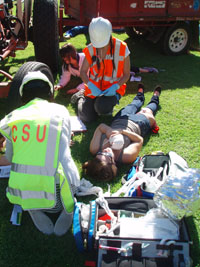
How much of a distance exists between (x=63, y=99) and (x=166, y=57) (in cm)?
293

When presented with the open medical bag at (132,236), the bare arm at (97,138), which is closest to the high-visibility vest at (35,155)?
the open medical bag at (132,236)

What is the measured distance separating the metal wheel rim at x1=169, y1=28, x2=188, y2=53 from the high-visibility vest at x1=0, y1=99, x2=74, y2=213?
189 inches

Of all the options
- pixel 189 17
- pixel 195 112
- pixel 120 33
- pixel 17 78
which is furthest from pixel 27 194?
pixel 120 33

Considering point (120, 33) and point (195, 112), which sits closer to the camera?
point (195, 112)

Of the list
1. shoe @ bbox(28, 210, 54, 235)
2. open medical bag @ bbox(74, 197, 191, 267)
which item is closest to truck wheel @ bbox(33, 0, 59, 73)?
→ shoe @ bbox(28, 210, 54, 235)

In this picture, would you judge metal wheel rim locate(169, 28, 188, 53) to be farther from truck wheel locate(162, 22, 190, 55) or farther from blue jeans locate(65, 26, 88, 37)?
blue jeans locate(65, 26, 88, 37)

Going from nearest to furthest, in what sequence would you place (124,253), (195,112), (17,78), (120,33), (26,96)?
(124,253) → (26,96) → (17,78) → (195,112) → (120,33)

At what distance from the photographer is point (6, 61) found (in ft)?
19.0

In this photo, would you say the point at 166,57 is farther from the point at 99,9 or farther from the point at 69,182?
the point at 69,182

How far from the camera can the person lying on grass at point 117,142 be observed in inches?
108

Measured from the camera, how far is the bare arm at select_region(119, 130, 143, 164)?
294 centimetres

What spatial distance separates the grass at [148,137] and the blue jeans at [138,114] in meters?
0.14

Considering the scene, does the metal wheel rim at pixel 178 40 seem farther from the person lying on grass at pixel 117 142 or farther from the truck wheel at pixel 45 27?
the person lying on grass at pixel 117 142

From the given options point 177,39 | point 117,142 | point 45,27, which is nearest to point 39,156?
point 117,142
